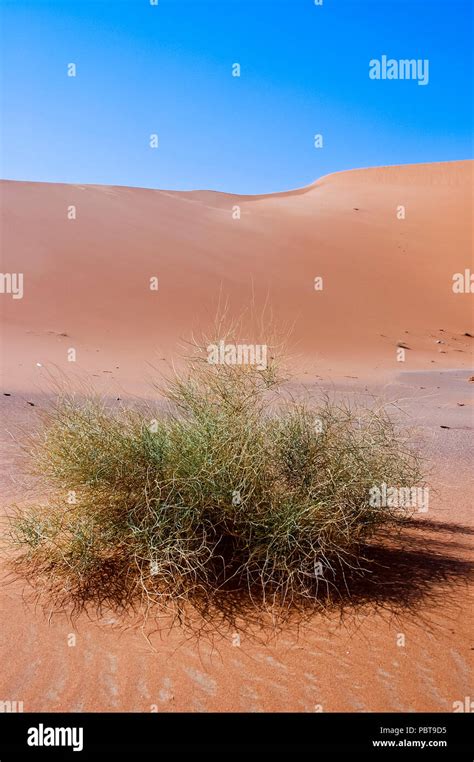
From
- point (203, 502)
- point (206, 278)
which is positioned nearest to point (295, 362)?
point (203, 502)

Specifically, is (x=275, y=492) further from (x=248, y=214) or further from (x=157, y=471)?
(x=248, y=214)

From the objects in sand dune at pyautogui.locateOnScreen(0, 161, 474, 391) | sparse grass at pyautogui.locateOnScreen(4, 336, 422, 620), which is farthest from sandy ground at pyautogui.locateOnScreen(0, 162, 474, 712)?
sparse grass at pyautogui.locateOnScreen(4, 336, 422, 620)

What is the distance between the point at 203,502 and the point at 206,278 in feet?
54.7

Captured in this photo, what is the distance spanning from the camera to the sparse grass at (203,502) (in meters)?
3.78

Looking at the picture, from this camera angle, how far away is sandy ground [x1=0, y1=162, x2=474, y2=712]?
318 cm

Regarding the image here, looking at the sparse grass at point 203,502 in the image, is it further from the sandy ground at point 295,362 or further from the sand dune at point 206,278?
the sand dune at point 206,278

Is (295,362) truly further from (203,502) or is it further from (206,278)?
(206,278)

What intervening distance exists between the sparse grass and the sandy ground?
10.0 inches

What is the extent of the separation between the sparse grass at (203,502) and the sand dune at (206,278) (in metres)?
7.64

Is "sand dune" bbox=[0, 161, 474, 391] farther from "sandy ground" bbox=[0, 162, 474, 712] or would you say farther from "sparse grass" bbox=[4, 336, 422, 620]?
"sparse grass" bbox=[4, 336, 422, 620]

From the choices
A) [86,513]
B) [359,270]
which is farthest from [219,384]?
[359,270]

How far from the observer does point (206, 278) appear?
20125 mm

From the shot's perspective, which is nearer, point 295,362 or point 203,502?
point 203,502

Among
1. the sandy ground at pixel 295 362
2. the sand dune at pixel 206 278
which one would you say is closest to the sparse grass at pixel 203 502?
the sandy ground at pixel 295 362
